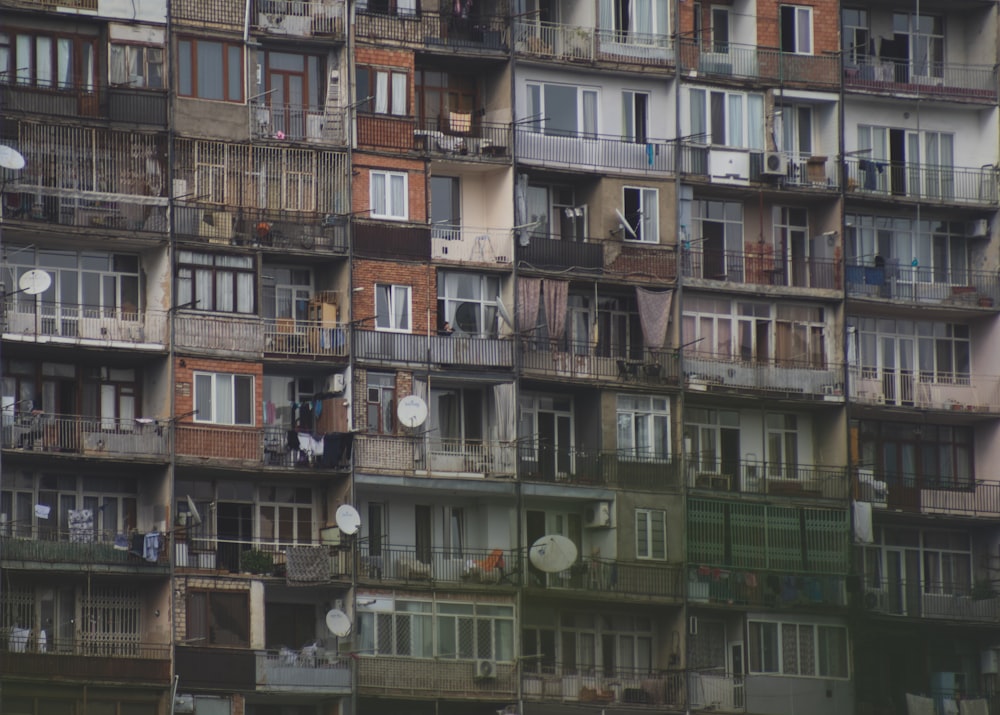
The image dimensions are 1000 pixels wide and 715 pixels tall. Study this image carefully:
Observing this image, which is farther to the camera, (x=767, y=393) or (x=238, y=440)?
(x=767, y=393)

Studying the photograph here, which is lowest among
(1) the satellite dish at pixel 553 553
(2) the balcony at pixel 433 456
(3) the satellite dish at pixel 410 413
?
(1) the satellite dish at pixel 553 553

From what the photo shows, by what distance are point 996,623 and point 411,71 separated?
22989 mm

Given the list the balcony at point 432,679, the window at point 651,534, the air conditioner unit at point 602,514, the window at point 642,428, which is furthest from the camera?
the window at point 642,428

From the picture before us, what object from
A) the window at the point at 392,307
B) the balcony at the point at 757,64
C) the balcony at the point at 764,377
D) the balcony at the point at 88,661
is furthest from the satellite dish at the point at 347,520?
the balcony at the point at 757,64

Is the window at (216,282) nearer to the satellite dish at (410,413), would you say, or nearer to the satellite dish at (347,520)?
the satellite dish at (410,413)

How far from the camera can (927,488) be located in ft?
285

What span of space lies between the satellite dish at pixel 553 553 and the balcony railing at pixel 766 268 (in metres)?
9.56

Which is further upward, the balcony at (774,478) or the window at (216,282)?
the window at (216,282)

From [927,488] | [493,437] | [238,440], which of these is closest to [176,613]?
[238,440]

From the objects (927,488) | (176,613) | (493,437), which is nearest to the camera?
(176,613)

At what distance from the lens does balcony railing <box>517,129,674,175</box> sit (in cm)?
8288

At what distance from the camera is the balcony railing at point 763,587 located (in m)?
82.4

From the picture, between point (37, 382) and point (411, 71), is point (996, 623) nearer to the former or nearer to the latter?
point (411, 71)

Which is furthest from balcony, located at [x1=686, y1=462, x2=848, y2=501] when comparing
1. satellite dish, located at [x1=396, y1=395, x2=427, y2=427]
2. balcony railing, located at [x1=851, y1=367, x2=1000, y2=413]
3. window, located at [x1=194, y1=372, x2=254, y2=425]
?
window, located at [x1=194, y1=372, x2=254, y2=425]
